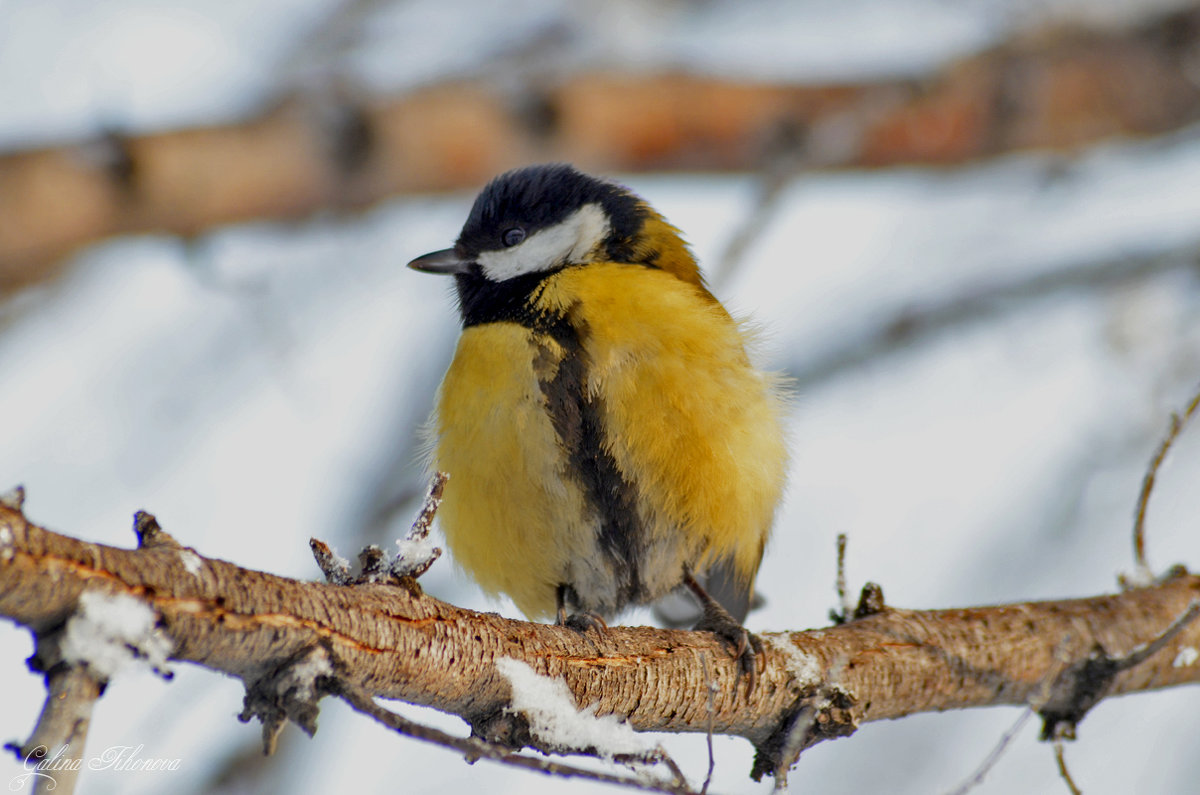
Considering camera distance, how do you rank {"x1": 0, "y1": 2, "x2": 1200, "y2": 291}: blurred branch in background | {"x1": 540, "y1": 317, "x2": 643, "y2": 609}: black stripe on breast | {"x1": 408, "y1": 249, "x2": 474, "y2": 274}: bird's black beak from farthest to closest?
{"x1": 0, "y1": 2, "x2": 1200, "y2": 291}: blurred branch in background < {"x1": 408, "y1": 249, "x2": 474, "y2": 274}: bird's black beak < {"x1": 540, "y1": 317, "x2": 643, "y2": 609}: black stripe on breast

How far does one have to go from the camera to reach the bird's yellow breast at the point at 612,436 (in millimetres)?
2584

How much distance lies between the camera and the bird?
2.58 meters

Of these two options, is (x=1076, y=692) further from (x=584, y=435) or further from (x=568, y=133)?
(x=568, y=133)

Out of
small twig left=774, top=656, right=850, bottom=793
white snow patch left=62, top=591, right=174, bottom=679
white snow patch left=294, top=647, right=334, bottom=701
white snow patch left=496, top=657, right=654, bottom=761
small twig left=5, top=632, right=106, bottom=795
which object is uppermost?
small twig left=774, top=656, right=850, bottom=793

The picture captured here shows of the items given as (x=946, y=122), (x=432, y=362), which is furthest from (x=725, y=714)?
(x=946, y=122)

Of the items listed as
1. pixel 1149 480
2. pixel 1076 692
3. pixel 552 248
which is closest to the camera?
pixel 1149 480

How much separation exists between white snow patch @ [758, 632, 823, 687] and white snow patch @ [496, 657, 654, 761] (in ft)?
1.79

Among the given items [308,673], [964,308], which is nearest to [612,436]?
[308,673]

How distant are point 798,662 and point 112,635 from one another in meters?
1.53

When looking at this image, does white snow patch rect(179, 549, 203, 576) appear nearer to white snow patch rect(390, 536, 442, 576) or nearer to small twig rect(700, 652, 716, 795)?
white snow patch rect(390, 536, 442, 576)

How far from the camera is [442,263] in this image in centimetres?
318

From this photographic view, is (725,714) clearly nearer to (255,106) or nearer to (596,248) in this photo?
(596,248)

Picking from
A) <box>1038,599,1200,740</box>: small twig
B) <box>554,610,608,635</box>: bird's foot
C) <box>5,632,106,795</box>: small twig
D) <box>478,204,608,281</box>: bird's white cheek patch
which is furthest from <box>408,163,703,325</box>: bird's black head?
<box>5,632,106,795</box>: small twig

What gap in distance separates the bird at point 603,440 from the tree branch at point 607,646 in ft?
0.45
